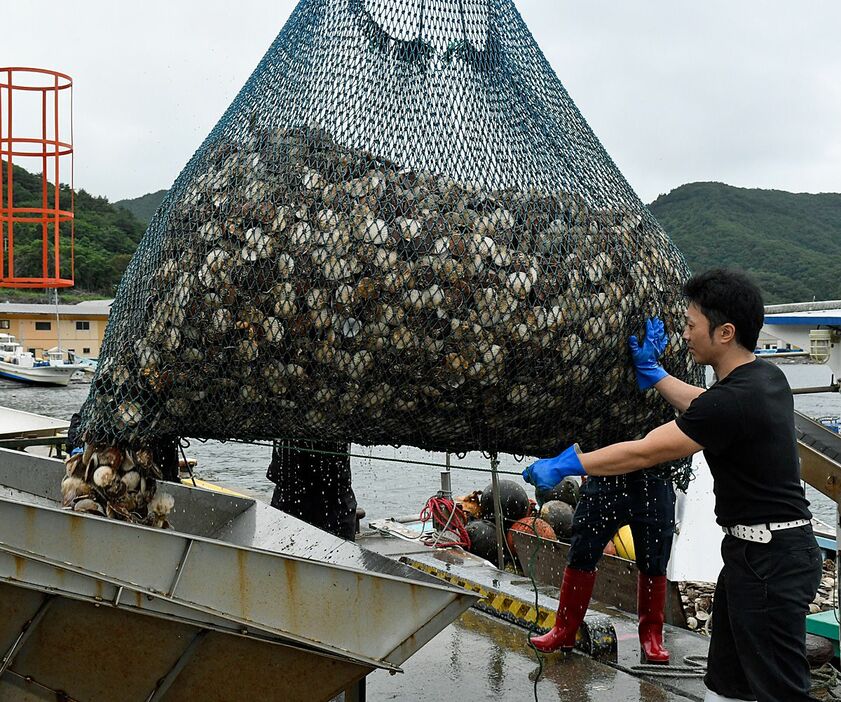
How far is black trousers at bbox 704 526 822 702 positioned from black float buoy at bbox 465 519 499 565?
215 inches

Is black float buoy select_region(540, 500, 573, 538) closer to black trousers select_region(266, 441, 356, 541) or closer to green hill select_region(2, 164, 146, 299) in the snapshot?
black trousers select_region(266, 441, 356, 541)

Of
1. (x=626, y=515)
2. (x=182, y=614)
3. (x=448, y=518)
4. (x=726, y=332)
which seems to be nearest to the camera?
(x=182, y=614)

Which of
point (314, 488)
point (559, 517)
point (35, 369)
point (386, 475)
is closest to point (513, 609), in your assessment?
point (314, 488)

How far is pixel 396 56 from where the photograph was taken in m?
3.09

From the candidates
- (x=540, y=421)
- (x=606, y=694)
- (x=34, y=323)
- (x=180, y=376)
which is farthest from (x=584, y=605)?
(x=34, y=323)

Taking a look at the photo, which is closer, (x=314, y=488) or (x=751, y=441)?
(x=751, y=441)

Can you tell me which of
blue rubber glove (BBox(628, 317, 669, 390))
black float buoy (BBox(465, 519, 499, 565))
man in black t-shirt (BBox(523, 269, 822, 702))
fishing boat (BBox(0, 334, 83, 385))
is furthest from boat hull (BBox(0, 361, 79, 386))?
man in black t-shirt (BBox(523, 269, 822, 702))

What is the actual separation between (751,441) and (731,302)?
0.42m

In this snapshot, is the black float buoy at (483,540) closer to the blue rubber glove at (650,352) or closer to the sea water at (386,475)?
the sea water at (386,475)

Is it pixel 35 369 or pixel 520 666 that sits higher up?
pixel 520 666

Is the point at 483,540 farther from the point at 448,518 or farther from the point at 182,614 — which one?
the point at 182,614

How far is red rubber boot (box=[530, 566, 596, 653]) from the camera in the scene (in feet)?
14.3

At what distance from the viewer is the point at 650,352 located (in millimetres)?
3051

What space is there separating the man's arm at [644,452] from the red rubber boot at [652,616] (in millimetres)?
1823
